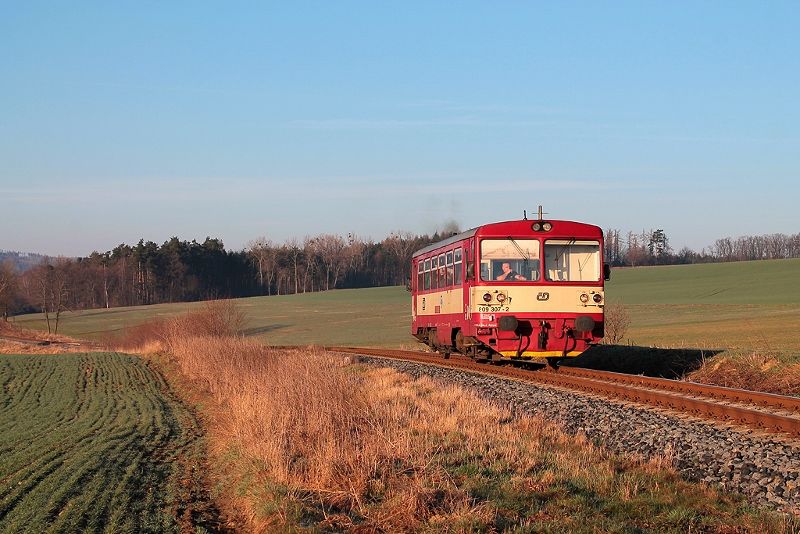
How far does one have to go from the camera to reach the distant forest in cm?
12394

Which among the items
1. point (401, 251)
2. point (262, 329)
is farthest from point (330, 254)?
point (262, 329)

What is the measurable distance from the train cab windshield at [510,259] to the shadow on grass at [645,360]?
3813 millimetres

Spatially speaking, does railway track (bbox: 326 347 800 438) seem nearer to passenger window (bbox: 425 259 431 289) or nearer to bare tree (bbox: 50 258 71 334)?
passenger window (bbox: 425 259 431 289)

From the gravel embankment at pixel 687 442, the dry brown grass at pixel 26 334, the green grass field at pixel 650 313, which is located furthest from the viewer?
the dry brown grass at pixel 26 334

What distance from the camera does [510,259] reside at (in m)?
18.4

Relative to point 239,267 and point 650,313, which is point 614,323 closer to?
point 650,313

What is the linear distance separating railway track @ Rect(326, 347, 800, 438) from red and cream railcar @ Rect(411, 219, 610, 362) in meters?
0.80

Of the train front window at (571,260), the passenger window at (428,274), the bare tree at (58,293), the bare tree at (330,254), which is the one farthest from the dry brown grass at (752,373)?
the bare tree at (330,254)

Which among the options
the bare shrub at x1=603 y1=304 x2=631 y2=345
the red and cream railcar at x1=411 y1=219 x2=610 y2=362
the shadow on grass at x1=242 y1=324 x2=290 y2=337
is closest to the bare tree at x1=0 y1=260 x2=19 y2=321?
the shadow on grass at x1=242 y1=324 x2=290 y2=337

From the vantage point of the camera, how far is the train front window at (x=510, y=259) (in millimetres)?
18344

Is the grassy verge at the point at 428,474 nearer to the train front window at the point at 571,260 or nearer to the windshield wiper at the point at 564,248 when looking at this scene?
the train front window at the point at 571,260

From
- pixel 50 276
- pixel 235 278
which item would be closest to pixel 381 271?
pixel 235 278

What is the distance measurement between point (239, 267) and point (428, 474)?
433 ft

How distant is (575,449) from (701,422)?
2622mm
